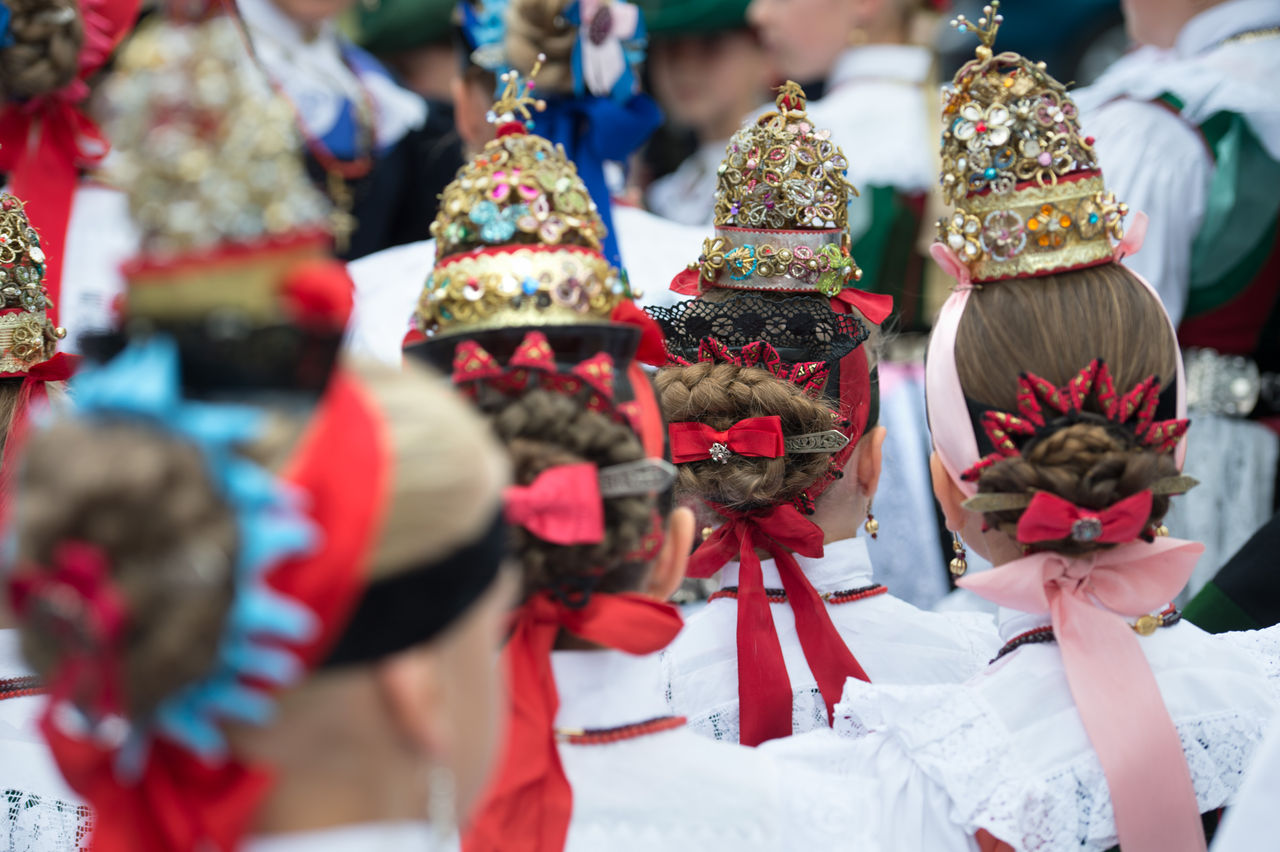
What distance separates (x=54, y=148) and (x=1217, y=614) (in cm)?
351

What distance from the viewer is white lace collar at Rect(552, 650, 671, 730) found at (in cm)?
181

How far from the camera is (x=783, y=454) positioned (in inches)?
97.2

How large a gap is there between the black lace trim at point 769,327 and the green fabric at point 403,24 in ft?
13.4

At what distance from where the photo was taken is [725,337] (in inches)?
107

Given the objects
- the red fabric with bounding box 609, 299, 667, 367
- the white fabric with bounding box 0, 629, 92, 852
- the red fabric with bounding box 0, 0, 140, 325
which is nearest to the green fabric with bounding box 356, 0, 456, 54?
the red fabric with bounding box 0, 0, 140, 325

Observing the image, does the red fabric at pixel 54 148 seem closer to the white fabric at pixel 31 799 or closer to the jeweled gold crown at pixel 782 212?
the white fabric at pixel 31 799

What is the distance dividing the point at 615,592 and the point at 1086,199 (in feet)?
3.98

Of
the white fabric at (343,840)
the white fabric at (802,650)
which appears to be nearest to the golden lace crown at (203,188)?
the white fabric at (343,840)

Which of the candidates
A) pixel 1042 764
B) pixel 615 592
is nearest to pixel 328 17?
pixel 615 592

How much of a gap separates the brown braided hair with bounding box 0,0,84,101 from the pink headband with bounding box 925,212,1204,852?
2765 millimetres

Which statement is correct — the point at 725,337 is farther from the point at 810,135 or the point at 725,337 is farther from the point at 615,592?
the point at 615,592

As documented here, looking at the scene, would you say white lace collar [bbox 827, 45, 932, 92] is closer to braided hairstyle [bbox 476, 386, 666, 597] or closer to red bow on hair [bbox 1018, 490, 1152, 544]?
red bow on hair [bbox 1018, 490, 1152, 544]

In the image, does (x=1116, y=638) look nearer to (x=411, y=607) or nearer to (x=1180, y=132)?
(x=411, y=607)

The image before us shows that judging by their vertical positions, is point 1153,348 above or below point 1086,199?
below
